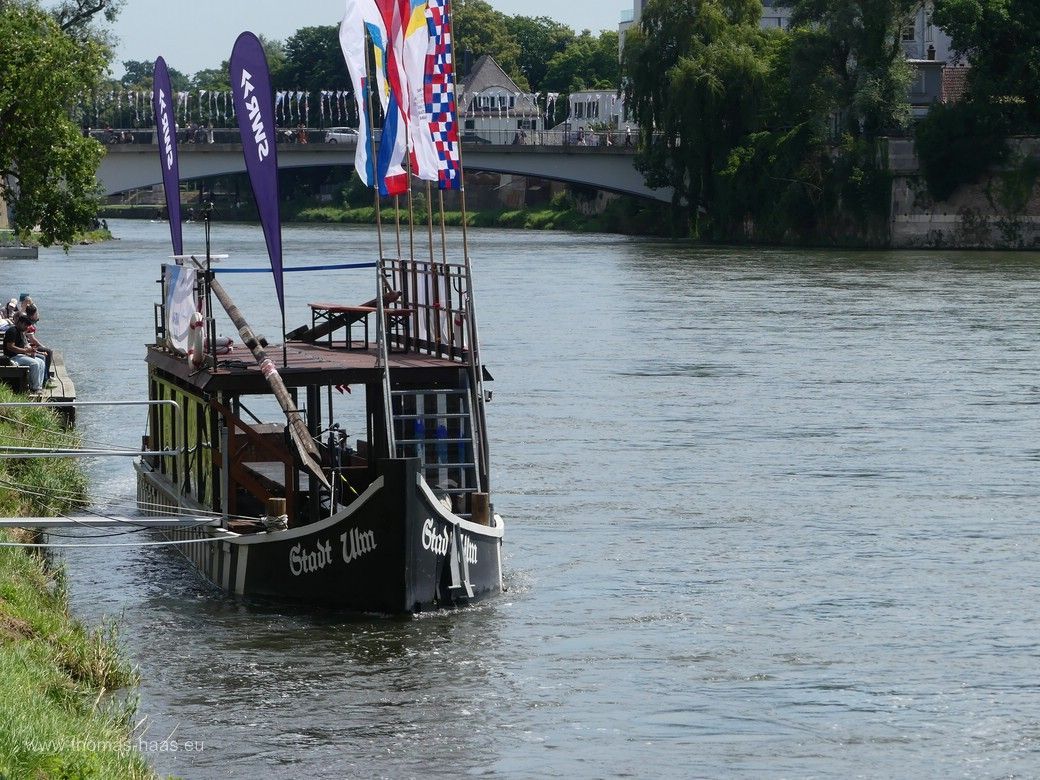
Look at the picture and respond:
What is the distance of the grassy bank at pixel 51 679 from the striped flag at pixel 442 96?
4.84 m

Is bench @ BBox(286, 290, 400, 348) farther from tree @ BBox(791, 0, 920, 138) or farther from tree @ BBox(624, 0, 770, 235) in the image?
tree @ BBox(624, 0, 770, 235)

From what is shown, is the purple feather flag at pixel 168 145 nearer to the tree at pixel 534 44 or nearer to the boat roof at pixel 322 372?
the boat roof at pixel 322 372

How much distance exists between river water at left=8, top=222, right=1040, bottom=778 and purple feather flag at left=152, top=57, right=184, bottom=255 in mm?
3308

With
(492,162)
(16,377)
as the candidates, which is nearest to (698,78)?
(492,162)

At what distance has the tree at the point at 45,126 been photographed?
3662 centimetres

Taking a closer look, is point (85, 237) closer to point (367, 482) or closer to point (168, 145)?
point (168, 145)

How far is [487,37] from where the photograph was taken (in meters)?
169

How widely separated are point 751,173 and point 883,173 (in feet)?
17.2

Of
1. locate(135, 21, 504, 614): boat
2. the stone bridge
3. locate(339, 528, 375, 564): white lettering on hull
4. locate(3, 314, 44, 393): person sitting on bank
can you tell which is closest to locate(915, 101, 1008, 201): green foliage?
the stone bridge

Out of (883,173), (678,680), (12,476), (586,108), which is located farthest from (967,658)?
(586,108)

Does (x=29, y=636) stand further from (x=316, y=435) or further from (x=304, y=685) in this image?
(x=316, y=435)

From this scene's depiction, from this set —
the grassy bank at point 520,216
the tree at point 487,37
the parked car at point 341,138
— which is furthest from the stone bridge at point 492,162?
the tree at point 487,37

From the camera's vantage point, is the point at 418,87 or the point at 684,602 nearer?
the point at 684,602

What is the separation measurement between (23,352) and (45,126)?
45.4ft
